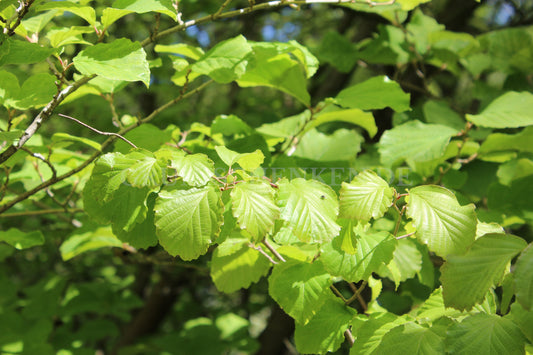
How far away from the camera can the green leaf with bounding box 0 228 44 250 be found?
4.26ft

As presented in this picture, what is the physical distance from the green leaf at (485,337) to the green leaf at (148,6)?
93cm

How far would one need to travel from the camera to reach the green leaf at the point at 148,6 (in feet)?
3.09

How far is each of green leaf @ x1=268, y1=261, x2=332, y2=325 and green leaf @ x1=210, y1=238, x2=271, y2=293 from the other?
20 cm

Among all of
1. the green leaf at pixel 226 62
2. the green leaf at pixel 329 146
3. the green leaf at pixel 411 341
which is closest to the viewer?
the green leaf at pixel 411 341

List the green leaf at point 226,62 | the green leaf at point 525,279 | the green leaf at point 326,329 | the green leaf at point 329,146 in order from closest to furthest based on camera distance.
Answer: the green leaf at point 525,279 < the green leaf at point 326,329 < the green leaf at point 226,62 < the green leaf at point 329,146

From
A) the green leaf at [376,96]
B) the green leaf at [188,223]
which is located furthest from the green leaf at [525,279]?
the green leaf at [376,96]

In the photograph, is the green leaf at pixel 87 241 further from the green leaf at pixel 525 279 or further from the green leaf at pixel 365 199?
the green leaf at pixel 525 279

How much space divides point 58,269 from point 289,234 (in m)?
3.98

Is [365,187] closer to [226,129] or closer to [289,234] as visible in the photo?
[289,234]

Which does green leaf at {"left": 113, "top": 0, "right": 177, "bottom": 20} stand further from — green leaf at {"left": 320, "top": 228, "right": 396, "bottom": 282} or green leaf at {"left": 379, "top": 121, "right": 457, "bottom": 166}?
green leaf at {"left": 379, "top": 121, "right": 457, "bottom": 166}

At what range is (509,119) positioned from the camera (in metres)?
1.42

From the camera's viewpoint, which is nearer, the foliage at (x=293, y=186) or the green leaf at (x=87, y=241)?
the foliage at (x=293, y=186)

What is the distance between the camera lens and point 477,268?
0.77 m

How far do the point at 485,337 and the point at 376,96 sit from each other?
80cm
